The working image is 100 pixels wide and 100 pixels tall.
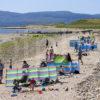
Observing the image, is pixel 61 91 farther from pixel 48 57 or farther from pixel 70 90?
pixel 48 57

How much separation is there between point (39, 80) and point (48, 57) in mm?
8888

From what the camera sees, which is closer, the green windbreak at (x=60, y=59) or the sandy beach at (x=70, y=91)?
the sandy beach at (x=70, y=91)

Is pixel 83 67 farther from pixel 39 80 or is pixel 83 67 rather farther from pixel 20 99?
pixel 20 99

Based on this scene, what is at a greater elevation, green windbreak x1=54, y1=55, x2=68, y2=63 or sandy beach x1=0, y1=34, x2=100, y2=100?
green windbreak x1=54, y1=55, x2=68, y2=63

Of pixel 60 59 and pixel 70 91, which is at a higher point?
pixel 60 59

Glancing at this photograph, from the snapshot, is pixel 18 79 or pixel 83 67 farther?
pixel 83 67

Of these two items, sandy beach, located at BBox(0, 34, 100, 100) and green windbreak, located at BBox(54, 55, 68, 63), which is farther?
green windbreak, located at BBox(54, 55, 68, 63)

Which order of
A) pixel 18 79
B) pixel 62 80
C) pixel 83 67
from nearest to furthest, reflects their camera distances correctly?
1. pixel 18 79
2. pixel 62 80
3. pixel 83 67

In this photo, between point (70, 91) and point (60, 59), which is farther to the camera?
point (60, 59)

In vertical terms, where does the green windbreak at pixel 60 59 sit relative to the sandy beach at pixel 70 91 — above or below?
above

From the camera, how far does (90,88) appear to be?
21516 mm

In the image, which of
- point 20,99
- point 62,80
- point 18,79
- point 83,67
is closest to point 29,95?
point 20,99

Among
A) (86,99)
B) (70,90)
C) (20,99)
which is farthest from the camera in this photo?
(70,90)

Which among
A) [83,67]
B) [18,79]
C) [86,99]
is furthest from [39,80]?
[83,67]
